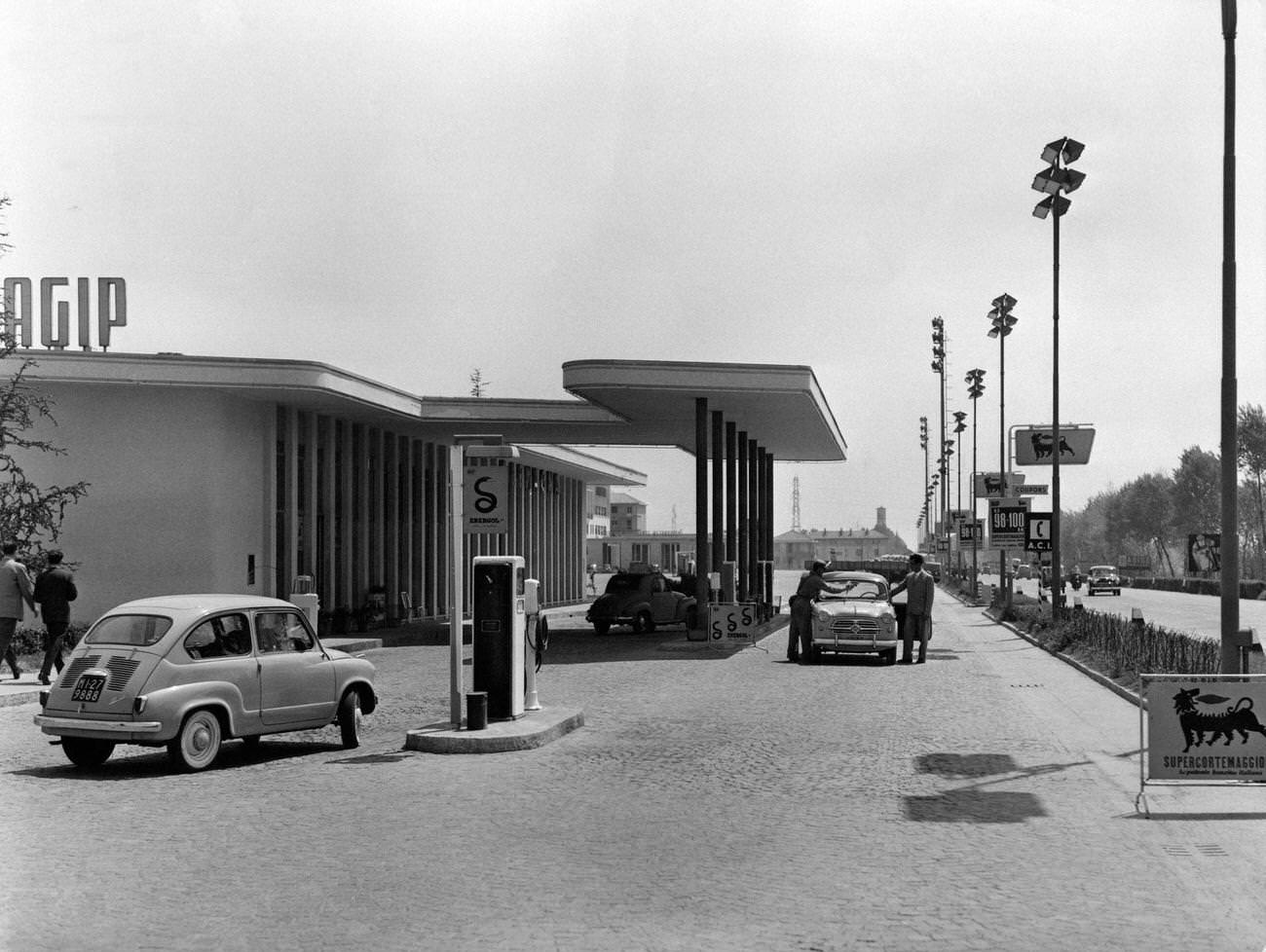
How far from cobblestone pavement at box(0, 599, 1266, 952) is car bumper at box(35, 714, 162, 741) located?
407 mm

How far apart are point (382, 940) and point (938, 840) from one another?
4089 mm

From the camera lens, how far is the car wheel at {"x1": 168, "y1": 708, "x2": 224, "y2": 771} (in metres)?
12.4

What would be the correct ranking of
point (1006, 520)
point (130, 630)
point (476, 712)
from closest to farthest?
point (130, 630) → point (476, 712) → point (1006, 520)

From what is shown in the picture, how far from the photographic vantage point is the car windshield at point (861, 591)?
26.7 m

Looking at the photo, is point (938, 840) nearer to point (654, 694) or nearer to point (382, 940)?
point (382, 940)

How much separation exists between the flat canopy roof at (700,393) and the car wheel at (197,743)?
17.1m

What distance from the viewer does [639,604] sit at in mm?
36812

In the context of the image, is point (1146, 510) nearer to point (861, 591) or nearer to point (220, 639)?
point (861, 591)

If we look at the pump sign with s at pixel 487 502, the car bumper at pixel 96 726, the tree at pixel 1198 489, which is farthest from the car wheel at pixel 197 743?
the tree at pixel 1198 489

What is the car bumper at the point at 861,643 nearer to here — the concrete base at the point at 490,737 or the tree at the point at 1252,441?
the concrete base at the point at 490,737

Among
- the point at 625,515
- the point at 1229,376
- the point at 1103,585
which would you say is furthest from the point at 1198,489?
the point at 1229,376

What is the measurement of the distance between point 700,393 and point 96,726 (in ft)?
67.3

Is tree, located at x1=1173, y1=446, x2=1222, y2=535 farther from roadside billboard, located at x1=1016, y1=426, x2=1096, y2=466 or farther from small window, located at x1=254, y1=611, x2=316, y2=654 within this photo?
small window, located at x1=254, y1=611, x2=316, y2=654

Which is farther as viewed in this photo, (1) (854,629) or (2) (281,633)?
(1) (854,629)
